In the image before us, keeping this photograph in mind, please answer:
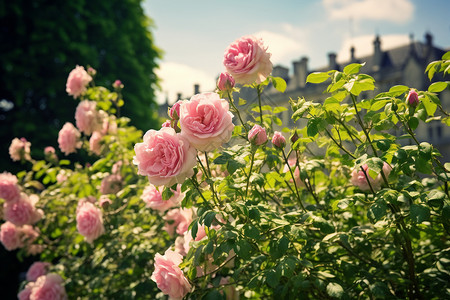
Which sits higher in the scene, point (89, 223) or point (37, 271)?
point (89, 223)

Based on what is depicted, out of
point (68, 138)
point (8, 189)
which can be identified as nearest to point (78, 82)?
point (68, 138)

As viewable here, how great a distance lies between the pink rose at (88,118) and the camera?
12.4 ft

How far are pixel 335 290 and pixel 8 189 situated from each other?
3.05 m

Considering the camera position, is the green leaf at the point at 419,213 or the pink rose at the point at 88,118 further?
the pink rose at the point at 88,118

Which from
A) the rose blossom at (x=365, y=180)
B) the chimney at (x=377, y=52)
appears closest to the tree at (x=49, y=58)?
the rose blossom at (x=365, y=180)

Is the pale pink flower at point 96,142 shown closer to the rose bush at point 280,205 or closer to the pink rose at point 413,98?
the rose bush at point 280,205

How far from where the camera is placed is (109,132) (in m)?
3.94

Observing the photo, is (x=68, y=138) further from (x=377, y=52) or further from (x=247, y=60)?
(x=377, y=52)

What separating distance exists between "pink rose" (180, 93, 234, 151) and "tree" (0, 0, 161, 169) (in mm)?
8649

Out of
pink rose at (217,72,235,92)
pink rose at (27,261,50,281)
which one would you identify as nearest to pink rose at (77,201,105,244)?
pink rose at (27,261,50,281)

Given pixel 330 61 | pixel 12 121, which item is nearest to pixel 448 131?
pixel 330 61

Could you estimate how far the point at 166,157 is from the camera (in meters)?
1.60

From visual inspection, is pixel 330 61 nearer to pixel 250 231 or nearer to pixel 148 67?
pixel 148 67

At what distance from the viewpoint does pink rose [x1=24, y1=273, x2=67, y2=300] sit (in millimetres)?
3375
